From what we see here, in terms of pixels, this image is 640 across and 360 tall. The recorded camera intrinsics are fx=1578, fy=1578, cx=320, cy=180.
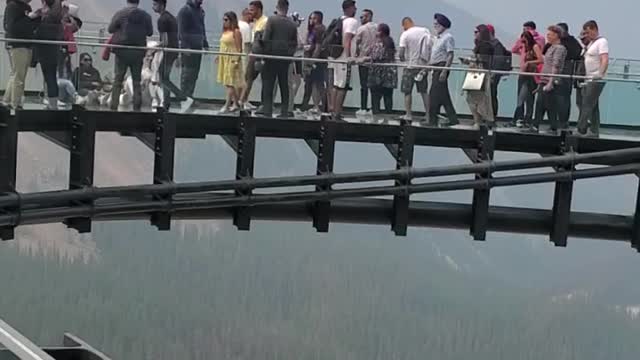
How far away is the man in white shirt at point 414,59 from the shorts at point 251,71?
2705mm

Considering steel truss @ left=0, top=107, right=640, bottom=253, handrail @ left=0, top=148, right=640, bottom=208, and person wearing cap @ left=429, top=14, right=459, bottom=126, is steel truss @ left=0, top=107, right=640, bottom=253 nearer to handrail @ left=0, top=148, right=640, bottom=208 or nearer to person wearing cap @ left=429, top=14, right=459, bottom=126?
handrail @ left=0, top=148, right=640, bottom=208

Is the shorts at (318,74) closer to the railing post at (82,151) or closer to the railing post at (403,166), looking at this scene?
the railing post at (403,166)

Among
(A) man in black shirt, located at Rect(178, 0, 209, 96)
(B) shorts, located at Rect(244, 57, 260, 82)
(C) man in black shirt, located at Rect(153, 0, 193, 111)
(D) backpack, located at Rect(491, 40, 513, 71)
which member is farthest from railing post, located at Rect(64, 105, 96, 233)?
(D) backpack, located at Rect(491, 40, 513, 71)

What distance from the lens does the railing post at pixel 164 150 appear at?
87.3 ft

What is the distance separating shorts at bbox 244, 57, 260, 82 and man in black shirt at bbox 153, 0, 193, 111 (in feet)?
3.48

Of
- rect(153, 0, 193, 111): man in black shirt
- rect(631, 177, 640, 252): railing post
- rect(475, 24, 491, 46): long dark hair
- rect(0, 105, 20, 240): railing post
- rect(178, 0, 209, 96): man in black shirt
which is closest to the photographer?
rect(0, 105, 20, 240): railing post

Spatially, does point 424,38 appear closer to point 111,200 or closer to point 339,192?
point 339,192

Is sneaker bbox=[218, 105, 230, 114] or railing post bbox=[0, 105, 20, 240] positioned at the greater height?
sneaker bbox=[218, 105, 230, 114]

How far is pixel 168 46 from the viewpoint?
27.1 m

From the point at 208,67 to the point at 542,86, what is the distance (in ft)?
19.8

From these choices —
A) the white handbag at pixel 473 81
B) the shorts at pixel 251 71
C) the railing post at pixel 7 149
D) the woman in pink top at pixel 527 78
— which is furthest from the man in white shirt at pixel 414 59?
the railing post at pixel 7 149

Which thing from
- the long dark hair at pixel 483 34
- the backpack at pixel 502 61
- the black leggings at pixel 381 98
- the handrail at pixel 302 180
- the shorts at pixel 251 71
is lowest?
the handrail at pixel 302 180

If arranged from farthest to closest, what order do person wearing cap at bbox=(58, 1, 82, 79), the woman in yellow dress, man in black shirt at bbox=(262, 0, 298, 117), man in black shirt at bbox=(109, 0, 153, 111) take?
man in black shirt at bbox=(262, 0, 298, 117) < the woman in yellow dress < man in black shirt at bbox=(109, 0, 153, 111) < person wearing cap at bbox=(58, 1, 82, 79)

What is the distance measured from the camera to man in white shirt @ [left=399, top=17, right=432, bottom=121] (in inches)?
1106
